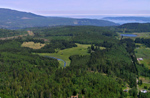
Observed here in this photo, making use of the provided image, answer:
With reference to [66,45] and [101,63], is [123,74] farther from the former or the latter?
[66,45]

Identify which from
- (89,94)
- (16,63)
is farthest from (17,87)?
(16,63)

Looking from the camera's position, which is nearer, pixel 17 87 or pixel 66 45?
pixel 17 87

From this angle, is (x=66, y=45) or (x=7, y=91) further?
(x=66, y=45)

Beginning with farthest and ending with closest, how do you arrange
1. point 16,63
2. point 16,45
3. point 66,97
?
point 16,45, point 16,63, point 66,97

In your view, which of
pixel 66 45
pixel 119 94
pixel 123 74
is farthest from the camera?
pixel 66 45

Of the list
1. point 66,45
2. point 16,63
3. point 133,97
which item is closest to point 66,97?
point 133,97

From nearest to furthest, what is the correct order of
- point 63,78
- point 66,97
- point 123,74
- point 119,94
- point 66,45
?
point 66,97 → point 119,94 → point 63,78 → point 123,74 → point 66,45

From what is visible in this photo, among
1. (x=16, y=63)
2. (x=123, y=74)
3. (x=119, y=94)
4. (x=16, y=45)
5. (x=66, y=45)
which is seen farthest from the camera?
(x=66, y=45)

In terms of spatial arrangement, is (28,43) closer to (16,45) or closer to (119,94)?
(16,45)
